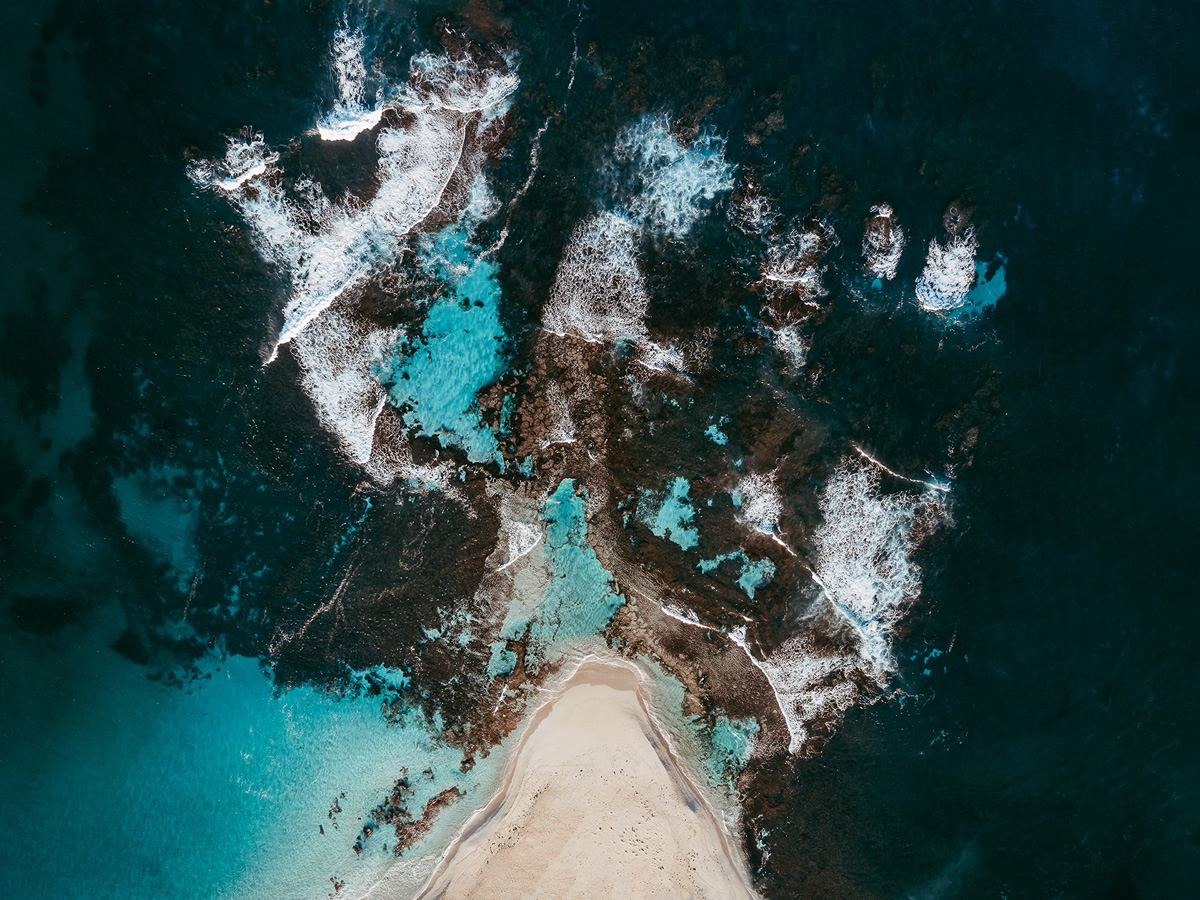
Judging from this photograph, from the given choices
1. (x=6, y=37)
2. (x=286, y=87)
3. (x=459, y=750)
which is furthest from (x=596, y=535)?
(x=6, y=37)

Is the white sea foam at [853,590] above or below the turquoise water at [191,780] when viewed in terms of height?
above

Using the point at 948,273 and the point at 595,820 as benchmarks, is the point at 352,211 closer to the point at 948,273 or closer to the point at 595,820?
the point at 948,273

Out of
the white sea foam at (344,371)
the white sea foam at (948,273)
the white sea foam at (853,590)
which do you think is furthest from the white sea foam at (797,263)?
the white sea foam at (344,371)

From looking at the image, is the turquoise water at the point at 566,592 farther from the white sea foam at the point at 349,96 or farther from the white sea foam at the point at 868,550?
the white sea foam at the point at 349,96

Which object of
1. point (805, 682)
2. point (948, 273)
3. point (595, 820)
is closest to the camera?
point (948, 273)

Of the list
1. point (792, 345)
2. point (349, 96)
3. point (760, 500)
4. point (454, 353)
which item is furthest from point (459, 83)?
point (760, 500)
